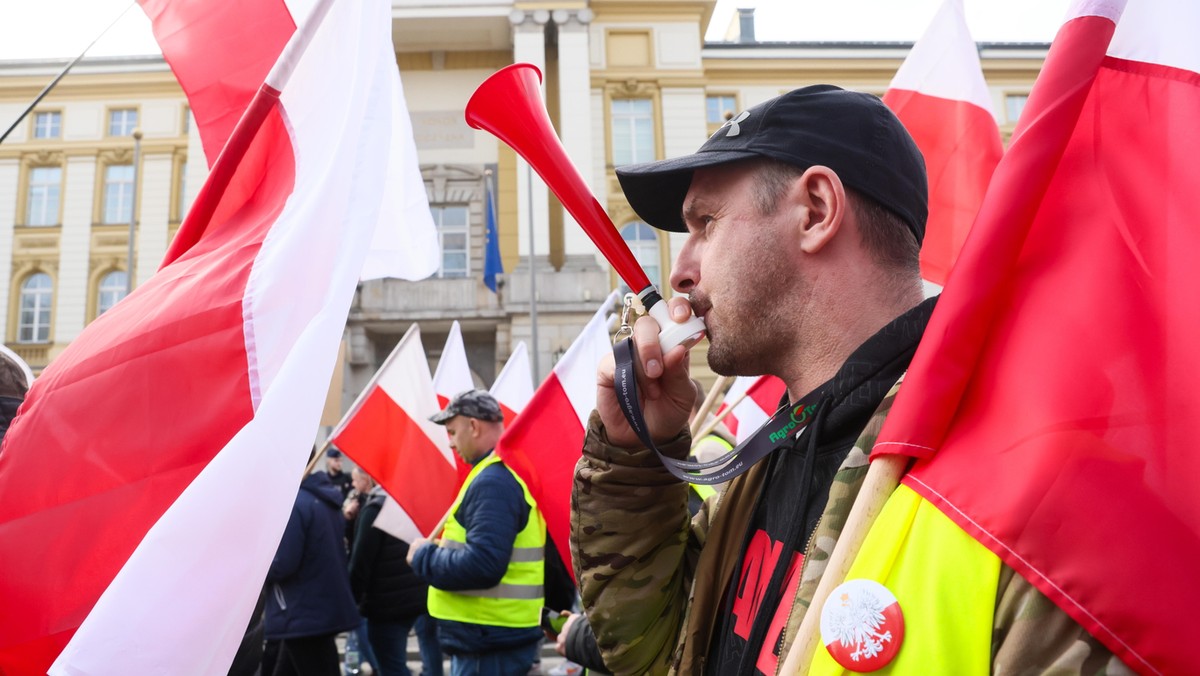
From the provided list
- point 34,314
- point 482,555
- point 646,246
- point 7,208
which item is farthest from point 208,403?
point 7,208

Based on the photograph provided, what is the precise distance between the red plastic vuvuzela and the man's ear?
31cm

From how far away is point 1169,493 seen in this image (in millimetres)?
743

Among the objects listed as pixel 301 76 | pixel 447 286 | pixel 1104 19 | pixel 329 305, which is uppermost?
pixel 447 286

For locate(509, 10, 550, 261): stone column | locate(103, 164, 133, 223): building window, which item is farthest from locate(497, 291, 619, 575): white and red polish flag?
locate(103, 164, 133, 223): building window

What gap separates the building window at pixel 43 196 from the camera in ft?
77.1

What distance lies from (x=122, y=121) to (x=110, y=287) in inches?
183

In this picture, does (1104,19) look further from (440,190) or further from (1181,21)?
(440,190)

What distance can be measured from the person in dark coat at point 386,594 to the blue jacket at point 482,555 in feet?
4.76

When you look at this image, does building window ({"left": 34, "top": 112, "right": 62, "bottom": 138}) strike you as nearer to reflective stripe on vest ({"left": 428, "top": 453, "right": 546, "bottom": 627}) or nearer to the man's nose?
reflective stripe on vest ({"left": 428, "top": 453, "right": 546, "bottom": 627})

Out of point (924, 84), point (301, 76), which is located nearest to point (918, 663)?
point (301, 76)

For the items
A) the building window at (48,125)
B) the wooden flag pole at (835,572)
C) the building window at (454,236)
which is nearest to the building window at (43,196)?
the building window at (48,125)

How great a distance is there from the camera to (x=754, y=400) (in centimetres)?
462

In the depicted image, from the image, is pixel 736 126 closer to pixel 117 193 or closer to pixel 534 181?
pixel 534 181

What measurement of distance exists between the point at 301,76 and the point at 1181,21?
1.87 metres
